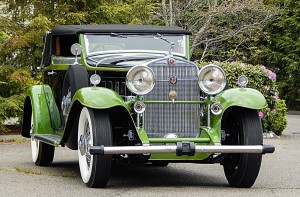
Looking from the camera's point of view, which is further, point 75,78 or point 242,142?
point 75,78

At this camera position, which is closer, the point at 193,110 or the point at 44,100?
the point at 193,110

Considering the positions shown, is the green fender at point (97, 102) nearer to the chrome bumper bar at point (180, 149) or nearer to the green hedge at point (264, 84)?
the chrome bumper bar at point (180, 149)

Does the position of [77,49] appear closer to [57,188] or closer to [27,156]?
[57,188]

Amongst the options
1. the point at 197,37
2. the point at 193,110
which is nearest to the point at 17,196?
the point at 193,110

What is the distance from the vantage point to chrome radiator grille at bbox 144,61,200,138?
8.54 metres

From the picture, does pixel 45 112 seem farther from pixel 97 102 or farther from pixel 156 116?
pixel 97 102

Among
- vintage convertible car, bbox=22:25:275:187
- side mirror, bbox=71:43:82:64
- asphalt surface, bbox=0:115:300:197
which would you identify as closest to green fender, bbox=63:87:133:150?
vintage convertible car, bbox=22:25:275:187

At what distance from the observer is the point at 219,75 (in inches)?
339

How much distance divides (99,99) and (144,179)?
163 cm

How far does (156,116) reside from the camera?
8547 millimetres

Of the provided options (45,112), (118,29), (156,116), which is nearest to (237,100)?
(156,116)

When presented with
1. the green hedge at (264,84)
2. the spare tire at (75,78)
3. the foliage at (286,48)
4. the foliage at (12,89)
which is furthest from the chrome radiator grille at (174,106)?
the foliage at (286,48)

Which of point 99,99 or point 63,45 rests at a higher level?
point 63,45

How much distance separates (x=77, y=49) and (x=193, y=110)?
192 cm
